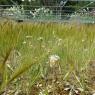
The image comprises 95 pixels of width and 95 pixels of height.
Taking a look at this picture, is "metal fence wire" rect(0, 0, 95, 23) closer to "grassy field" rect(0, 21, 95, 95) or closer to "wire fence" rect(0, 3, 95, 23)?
"wire fence" rect(0, 3, 95, 23)

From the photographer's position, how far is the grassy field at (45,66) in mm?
1775

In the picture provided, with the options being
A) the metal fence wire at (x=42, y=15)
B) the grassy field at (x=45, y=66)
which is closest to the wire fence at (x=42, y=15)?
the metal fence wire at (x=42, y=15)

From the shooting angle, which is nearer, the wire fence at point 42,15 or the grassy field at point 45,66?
the grassy field at point 45,66

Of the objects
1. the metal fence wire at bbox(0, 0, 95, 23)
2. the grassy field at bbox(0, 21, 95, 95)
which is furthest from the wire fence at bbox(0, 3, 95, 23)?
the grassy field at bbox(0, 21, 95, 95)

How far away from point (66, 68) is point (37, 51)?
259mm

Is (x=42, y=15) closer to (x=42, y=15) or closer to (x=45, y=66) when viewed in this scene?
(x=42, y=15)

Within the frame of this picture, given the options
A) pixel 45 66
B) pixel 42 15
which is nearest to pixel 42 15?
pixel 42 15

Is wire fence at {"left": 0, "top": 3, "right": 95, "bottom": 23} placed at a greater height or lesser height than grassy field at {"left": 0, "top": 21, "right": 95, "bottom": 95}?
lesser

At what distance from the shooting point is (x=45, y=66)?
6.70ft

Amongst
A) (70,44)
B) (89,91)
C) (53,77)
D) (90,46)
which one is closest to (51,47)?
(70,44)

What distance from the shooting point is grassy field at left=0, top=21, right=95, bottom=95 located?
1.78 metres

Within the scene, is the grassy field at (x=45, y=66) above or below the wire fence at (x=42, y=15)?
above

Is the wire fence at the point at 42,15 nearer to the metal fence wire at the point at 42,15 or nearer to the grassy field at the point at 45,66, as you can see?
the metal fence wire at the point at 42,15

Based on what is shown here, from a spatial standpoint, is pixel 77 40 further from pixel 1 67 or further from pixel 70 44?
pixel 1 67
